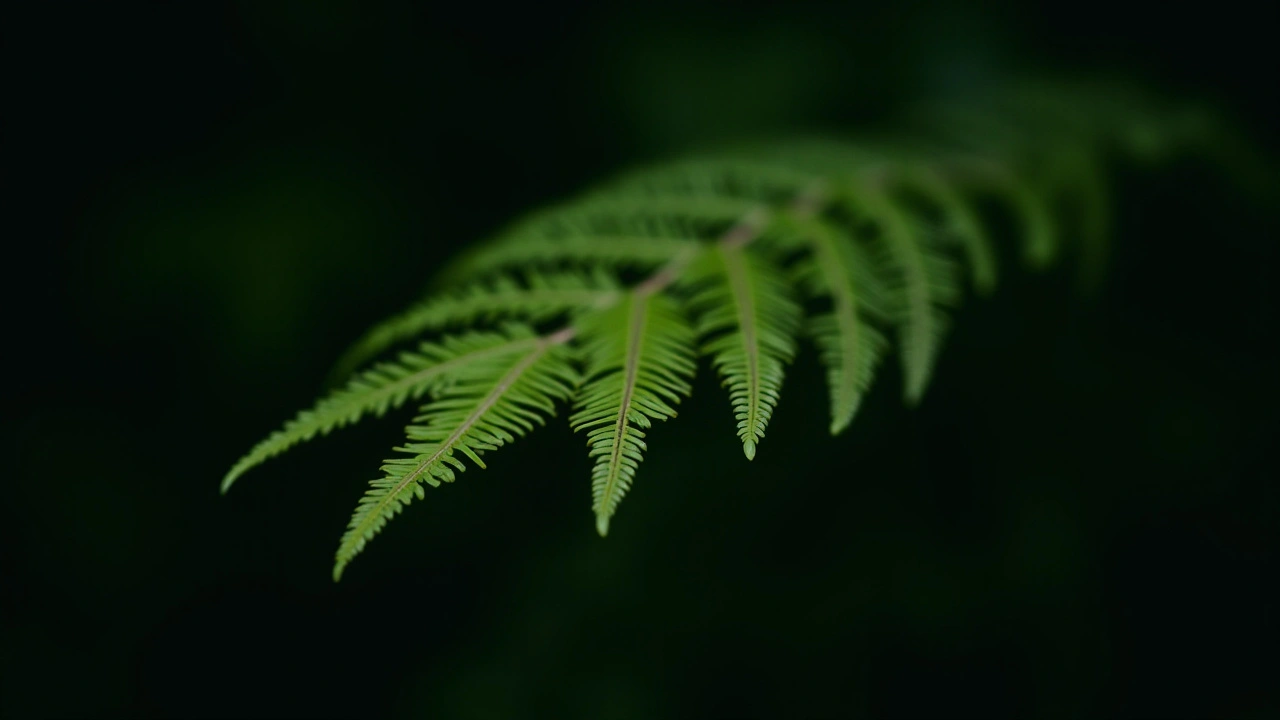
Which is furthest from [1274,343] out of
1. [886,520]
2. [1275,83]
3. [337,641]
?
[337,641]

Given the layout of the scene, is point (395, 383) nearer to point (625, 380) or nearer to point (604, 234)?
point (625, 380)

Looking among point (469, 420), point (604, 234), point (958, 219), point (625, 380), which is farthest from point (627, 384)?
point (958, 219)

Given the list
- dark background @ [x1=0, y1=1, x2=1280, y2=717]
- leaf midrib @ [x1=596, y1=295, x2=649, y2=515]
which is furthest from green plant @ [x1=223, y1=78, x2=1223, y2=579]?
dark background @ [x1=0, y1=1, x2=1280, y2=717]

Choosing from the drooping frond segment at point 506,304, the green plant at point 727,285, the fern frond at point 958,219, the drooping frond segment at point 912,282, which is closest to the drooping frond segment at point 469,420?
the green plant at point 727,285

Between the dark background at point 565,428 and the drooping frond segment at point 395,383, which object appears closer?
the drooping frond segment at point 395,383

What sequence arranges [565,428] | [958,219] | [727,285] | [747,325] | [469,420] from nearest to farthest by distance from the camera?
[469,420] → [747,325] → [727,285] → [958,219] → [565,428]

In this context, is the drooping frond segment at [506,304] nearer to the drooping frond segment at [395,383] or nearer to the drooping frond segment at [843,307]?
the drooping frond segment at [395,383]
